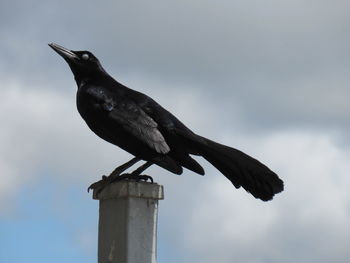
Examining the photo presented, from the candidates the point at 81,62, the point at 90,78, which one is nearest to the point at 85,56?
the point at 81,62

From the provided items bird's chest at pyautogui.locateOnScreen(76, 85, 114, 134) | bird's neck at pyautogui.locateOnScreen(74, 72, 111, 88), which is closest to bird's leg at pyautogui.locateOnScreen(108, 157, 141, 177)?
bird's chest at pyautogui.locateOnScreen(76, 85, 114, 134)

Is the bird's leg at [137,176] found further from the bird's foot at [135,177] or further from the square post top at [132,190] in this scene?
the square post top at [132,190]

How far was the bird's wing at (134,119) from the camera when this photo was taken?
4.96 meters

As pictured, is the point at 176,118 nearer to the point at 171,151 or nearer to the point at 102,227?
the point at 171,151

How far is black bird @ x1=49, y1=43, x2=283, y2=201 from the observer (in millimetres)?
4988

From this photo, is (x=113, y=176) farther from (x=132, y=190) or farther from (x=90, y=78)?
(x=90, y=78)

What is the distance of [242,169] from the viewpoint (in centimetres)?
521

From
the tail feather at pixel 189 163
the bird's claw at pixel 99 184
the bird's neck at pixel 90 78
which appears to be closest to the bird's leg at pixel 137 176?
the bird's claw at pixel 99 184

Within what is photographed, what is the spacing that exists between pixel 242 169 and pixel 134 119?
1.04 metres

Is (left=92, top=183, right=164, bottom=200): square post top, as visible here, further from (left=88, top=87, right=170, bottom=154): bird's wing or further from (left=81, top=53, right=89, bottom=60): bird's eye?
(left=81, top=53, right=89, bottom=60): bird's eye

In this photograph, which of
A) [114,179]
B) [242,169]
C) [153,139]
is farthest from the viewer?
[242,169]

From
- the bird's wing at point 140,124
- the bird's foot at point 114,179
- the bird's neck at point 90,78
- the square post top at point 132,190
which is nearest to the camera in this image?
the square post top at point 132,190

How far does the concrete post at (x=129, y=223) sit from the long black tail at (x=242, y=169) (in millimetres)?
820

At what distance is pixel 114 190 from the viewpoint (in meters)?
4.60
